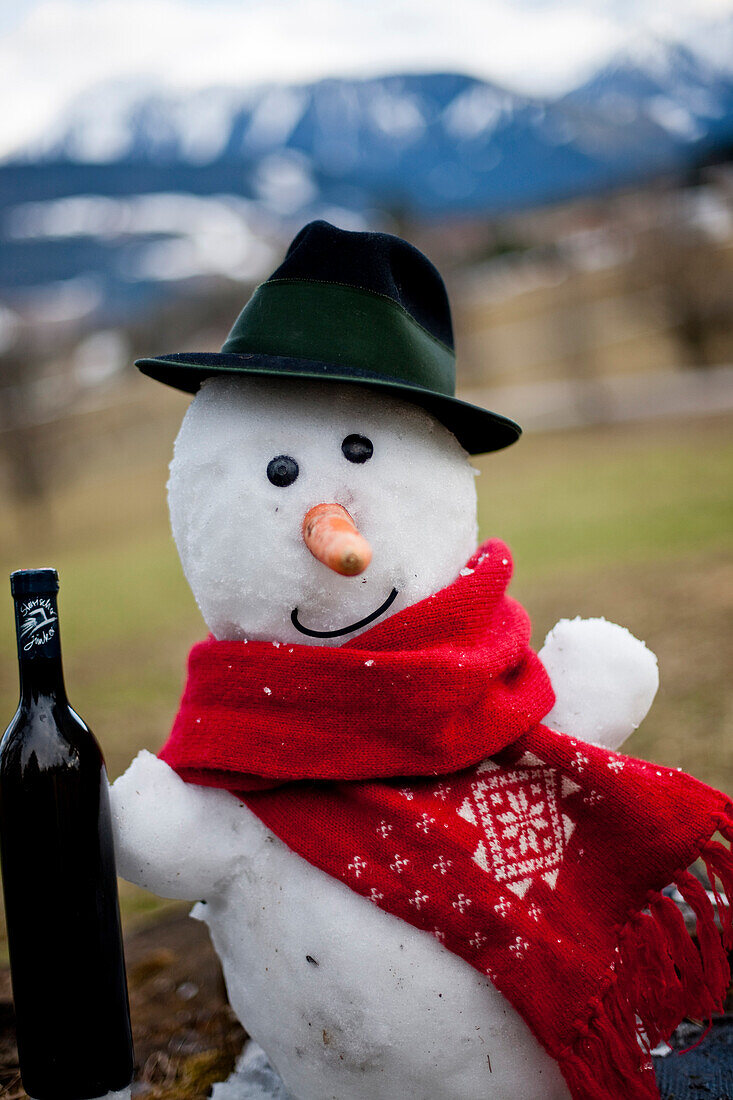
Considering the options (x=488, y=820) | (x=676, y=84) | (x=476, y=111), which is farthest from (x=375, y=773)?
(x=476, y=111)

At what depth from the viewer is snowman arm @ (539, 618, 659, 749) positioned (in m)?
1.54

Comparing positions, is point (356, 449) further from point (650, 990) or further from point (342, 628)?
point (650, 990)

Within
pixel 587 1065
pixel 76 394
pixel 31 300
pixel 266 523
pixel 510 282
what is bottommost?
pixel 587 1065

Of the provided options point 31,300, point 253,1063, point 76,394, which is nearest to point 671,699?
point 253,1063

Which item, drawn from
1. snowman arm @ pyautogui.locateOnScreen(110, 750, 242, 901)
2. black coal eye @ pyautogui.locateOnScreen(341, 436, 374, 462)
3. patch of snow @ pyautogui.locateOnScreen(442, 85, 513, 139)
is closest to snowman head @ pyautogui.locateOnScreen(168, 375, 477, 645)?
black coal eye @ pyautogui.locateOnScreen(341, 436, 374, 462)

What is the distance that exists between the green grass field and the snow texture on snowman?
196 cm

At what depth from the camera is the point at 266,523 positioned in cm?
138

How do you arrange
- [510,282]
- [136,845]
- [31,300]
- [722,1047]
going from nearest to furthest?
1. [136,845]
2. [722,1047]
3. [510,282]
4. [31,300]

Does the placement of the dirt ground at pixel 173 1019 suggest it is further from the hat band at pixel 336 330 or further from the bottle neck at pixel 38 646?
the hat band at pixel 336 330

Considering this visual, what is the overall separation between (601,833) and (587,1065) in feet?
1.03

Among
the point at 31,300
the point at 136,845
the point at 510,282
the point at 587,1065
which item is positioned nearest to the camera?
the point at 587,1065

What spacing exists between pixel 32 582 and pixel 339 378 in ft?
1.68

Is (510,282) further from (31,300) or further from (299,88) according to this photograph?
(31,300)

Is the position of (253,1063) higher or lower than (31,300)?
lower
